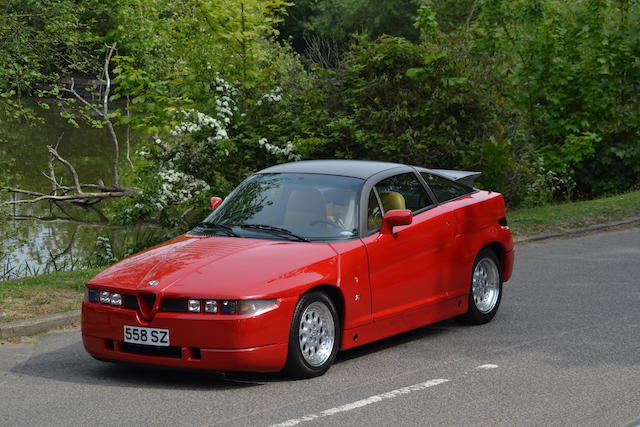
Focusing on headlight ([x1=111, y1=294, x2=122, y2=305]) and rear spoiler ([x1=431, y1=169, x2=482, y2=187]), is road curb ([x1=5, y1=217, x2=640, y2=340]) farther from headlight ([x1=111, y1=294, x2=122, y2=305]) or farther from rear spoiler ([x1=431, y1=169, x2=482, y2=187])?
rear spoiler ([x1=431, y1=169, x2=482, y2=187])

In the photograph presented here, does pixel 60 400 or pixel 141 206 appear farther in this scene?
pixel 141 206

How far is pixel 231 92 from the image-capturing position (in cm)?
1877

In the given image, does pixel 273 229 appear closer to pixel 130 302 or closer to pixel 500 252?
pixel 130 302

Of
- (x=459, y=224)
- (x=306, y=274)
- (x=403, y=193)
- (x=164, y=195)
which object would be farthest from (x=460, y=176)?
(x=164, y=195)

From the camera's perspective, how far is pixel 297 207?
347 inches

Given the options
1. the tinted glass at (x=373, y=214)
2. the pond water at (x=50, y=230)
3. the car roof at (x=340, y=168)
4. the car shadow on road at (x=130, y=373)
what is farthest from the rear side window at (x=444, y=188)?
the pond water at (x=50, y=230)

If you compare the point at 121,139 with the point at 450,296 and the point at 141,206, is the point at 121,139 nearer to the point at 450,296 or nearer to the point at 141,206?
the point at 141,206

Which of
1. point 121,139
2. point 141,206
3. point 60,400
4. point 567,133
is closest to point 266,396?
point 60,400

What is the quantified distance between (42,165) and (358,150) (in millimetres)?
13881

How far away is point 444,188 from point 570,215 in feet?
26.6

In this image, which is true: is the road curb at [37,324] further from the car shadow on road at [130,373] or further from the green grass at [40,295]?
the car shadow on road at [130,373]

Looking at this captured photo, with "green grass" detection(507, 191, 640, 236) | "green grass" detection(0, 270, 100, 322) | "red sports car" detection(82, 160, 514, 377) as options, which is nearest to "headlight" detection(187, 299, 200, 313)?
"red sports car" detection(82, 160, 514, 377)

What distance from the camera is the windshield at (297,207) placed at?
8.62 m

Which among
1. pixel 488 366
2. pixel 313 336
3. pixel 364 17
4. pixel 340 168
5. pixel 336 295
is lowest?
pixel 488 366
